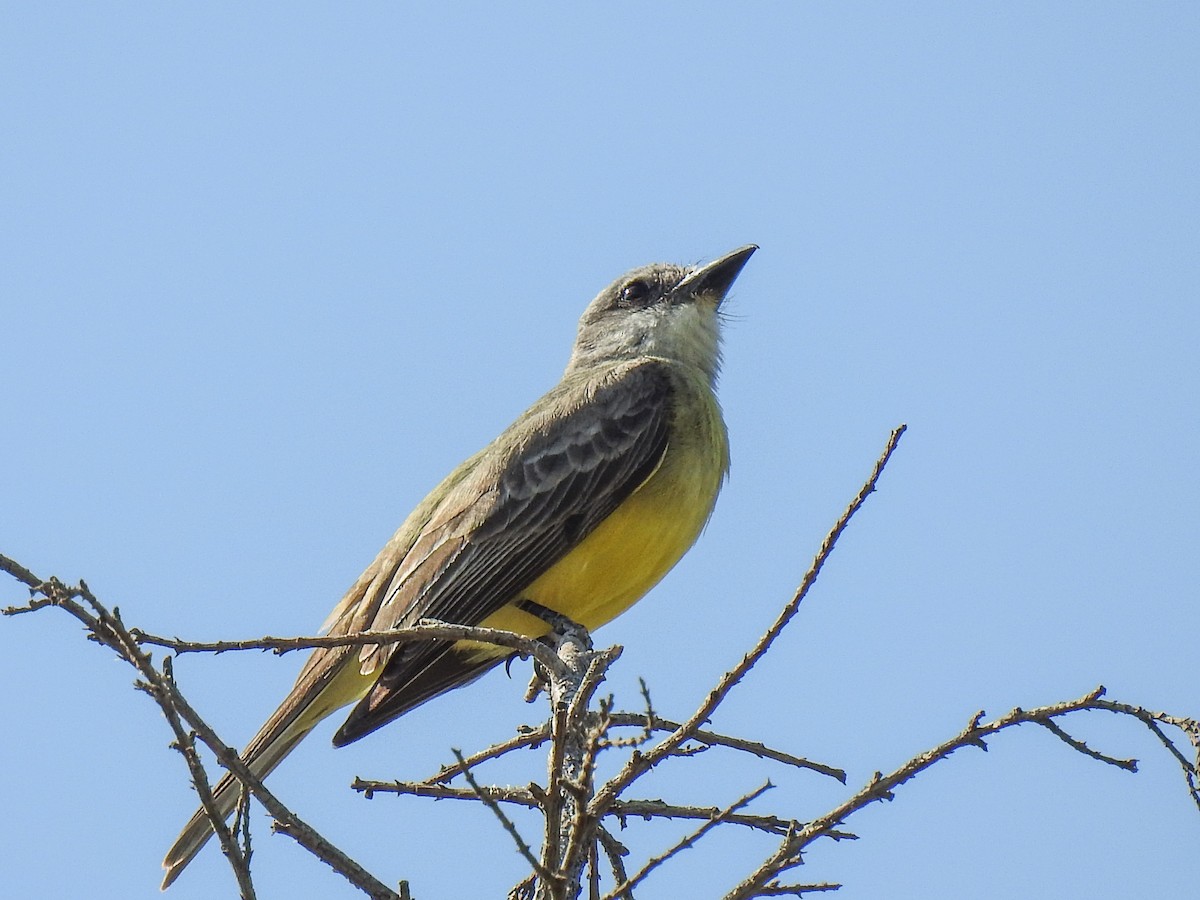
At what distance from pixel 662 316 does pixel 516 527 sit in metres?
2.79

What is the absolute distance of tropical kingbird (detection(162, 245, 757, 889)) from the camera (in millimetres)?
7273

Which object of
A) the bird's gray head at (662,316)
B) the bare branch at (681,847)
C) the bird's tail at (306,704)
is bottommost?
the bare branch at (681,847)

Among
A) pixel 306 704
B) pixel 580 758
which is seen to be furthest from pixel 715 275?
pixel 580 758

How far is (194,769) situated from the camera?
149 inches

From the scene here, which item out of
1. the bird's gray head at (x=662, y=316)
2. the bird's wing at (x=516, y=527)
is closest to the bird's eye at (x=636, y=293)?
the bird's gray head at (x=662, y=316)

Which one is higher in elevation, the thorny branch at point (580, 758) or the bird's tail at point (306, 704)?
the bird's tail at point (306, 704)

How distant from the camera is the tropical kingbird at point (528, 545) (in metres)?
7.27

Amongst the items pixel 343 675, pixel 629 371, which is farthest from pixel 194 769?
pixel 629 371

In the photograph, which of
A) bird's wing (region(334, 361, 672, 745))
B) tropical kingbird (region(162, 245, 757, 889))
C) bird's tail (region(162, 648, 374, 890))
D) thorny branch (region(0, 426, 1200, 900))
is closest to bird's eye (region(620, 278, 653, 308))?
tropical kingbird (region(162, 245, 757, 889))

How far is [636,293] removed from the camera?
33.6ft

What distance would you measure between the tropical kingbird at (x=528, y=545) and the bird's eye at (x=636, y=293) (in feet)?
5.57

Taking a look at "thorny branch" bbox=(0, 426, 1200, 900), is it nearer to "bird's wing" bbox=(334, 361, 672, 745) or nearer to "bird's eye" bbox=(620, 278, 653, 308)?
"bird's wing" bbox=(334, 361, 672, 745)

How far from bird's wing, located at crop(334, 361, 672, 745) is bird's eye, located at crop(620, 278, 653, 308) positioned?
1989mm

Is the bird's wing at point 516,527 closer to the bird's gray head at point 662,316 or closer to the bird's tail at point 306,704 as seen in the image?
the bird's tail at point 306,704
